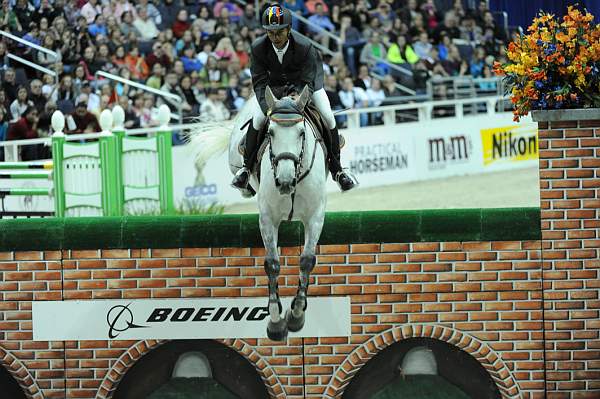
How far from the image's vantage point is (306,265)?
935 cm

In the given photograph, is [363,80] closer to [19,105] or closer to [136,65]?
[136,65]

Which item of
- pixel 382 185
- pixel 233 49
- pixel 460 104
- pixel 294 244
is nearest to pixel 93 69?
pixel 233 49

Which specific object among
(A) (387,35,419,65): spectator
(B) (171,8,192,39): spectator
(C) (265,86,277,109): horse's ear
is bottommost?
(C) (265,86,277,109): horse's ear

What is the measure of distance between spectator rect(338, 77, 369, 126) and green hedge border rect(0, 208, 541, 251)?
37.4 ft

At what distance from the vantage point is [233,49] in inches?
832

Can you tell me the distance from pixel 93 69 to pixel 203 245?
894 centimetres

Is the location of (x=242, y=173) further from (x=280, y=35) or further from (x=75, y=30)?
(x=75, y=30)

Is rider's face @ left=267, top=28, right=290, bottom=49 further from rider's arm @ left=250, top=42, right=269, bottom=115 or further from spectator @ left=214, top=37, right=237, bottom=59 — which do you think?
spectator @ left=214, top=37, right=237, bottom=59

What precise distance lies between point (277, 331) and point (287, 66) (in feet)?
6.63

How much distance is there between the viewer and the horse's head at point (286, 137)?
871 centimetres

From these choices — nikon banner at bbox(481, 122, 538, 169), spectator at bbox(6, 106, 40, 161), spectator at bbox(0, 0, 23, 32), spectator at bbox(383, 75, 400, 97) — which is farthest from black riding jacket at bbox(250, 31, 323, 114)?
nikon banner at bbox(481, 122, 538, 169)

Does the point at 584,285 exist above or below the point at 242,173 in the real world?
below

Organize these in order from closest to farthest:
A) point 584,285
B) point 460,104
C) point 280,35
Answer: point 280,35
point 584,285
point 460,104

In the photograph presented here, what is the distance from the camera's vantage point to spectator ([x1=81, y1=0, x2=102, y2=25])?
19.4m
